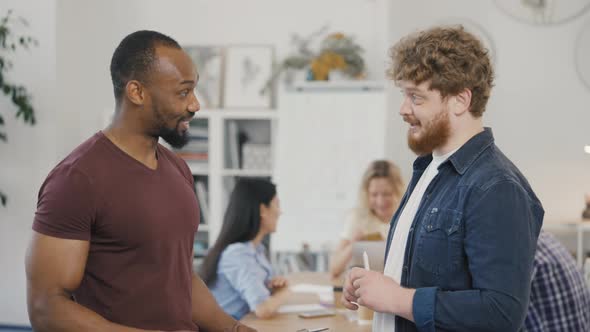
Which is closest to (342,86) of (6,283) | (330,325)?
(330,325)

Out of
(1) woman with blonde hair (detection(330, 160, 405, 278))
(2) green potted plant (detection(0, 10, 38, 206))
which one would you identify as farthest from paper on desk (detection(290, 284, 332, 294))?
(2) green potted plant (detection(0, 10, 38, 206))

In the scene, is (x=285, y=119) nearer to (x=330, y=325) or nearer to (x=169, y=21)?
(x=169, y=21)

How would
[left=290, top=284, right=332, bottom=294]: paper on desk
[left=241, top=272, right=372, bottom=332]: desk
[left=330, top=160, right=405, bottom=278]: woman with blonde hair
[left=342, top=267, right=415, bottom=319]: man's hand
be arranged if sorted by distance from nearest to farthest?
[left=342, top=267, right=415, bottom=319]: man's hand, [left=241, top=272, right=372, bottom=332]: desk, [left=290, top=284, right=332, bottom=294]: paper on desk, [left=330, top=160, right=405, bottom=278]: woman with blonde hair

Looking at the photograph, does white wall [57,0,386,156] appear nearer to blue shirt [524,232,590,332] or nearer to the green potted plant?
the green potted plant

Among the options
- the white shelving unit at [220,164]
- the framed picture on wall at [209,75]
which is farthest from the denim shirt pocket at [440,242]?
the framed picture on wall at [209,75]

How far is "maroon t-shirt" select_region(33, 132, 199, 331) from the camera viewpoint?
136 cm

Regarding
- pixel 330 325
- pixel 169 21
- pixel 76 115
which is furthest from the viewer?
pixel 169 21

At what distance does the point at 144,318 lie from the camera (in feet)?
4.84

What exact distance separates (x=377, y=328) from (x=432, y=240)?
0.30m

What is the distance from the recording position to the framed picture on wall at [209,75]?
4949 millimetres

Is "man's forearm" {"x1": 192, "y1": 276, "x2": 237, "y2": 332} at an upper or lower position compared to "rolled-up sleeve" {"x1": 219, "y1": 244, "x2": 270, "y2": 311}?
upper

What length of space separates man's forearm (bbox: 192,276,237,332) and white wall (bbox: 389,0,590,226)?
305 cm

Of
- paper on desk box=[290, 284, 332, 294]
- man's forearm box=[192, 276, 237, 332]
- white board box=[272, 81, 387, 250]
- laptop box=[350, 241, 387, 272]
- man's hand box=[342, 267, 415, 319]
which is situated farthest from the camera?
white board box=[272, 81, 387, 250]

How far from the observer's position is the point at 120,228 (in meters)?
1.42
